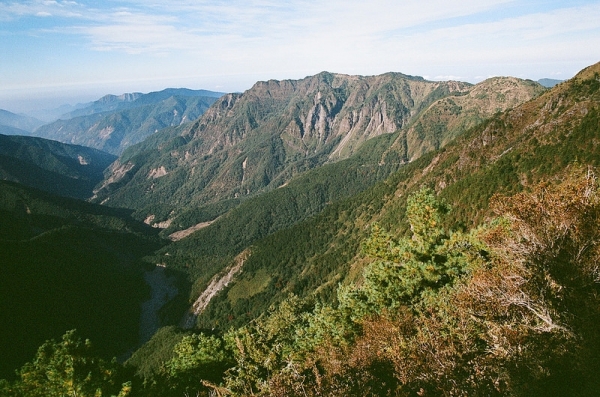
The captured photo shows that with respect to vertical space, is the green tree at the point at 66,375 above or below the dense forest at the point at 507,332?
below

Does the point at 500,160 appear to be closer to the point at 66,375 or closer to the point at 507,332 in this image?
the point at 507,332

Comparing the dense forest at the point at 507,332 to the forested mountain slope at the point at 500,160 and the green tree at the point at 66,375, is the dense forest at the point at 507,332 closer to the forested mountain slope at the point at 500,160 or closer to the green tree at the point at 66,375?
the green tree at the point at 66,375

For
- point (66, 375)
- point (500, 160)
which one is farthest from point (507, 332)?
point (500, 160)

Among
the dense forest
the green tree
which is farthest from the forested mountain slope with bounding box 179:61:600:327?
the green tree

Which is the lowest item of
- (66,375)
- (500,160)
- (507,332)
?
(66,375)

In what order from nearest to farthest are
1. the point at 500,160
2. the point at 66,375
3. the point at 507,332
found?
the point at 507,332
the point at 66,375
the point at 500,160

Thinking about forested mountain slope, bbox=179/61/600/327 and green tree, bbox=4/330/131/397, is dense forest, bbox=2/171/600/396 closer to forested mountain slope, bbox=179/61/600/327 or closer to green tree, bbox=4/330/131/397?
green tree, bbox=4/330/131/397

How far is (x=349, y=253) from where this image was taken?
18700 centimetres

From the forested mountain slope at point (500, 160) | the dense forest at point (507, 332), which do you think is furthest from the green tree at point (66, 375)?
the forested mountain slope at point (500, 160)

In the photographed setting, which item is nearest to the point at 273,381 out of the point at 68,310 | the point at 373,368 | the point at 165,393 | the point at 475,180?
the point at 373,368

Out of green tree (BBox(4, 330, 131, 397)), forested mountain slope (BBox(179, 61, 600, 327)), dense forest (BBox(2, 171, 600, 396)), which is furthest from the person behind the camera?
forested mountain slope (BBox(179, 61, 600, 327))

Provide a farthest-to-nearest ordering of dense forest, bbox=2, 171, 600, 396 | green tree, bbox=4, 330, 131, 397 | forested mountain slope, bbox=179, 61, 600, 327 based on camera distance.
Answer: forested mountain slope, bbox=179, 61, 600, 327, green tree, bbox=4, 330, 131, 397, dense forest, bbox=2, 171, 600, 396

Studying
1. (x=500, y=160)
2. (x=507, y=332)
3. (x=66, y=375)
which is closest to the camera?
(x=507, y=332)

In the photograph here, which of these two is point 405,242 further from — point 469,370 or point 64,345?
point 64,345
